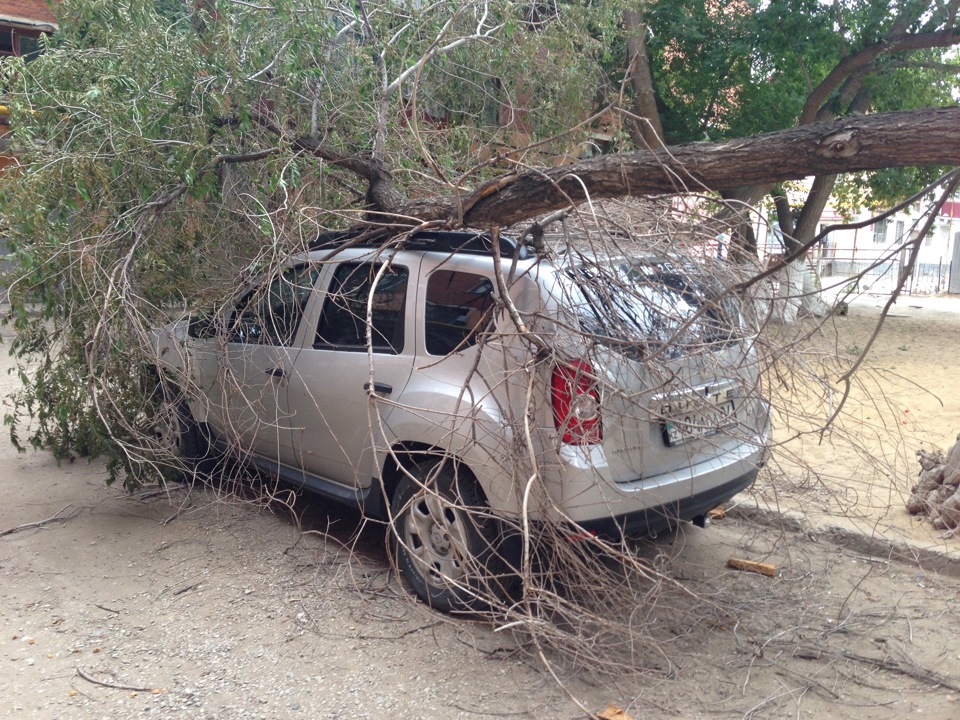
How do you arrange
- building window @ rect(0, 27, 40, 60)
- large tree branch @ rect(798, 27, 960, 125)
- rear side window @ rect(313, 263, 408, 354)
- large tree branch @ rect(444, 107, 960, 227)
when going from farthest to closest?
building window @ rect(0, 27, 40, 60) < large tree branch @ rect(798, 27, 960, 125) < rear side window @ rect(313, 263, 408, 354) < large tree branch @ rect(444, 107, 960, 227)

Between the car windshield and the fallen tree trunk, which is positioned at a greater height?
the fallen tree trunk

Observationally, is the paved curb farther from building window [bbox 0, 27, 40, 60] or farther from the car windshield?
building window [bbox 0, 27, 40, 60]

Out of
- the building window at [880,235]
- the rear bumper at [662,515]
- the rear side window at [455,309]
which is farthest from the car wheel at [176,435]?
the building window at [880,235]

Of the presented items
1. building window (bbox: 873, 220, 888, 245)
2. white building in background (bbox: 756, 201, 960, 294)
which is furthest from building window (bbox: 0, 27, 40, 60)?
building window (bbox: 873, 220, 888, 245)

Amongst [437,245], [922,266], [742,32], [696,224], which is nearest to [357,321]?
[437,245]

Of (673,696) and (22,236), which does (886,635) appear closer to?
(673,696)

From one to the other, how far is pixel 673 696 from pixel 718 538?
6.65 ft

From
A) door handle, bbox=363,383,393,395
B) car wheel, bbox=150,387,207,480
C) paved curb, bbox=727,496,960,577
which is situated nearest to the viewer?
door handle, bbox=363,383,393,395

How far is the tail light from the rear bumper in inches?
15.3

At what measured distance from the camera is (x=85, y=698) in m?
3.72

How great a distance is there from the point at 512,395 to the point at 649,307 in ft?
2.65

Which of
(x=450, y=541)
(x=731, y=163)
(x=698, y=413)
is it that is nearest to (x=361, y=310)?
(x=450, y=541)

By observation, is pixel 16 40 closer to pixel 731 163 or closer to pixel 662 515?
pixel 731 163

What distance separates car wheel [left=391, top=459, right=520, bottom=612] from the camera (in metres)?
4.04
